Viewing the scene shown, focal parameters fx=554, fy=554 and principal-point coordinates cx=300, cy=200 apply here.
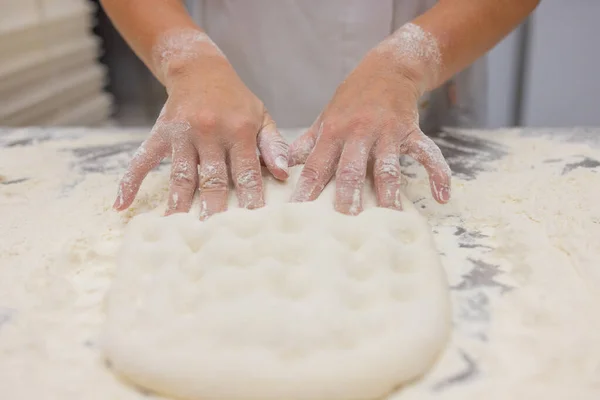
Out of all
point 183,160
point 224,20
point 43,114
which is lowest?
point 43,114

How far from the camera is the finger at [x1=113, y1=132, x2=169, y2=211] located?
97 cm

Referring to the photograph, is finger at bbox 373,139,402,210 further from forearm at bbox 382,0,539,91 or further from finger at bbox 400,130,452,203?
forearm at bbox 382,0,539,91

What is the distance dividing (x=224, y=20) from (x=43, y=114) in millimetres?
1042

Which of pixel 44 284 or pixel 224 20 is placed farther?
pixel 224 20

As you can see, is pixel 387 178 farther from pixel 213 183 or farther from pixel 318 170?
pixel 213 183

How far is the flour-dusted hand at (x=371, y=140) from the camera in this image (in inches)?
36.8

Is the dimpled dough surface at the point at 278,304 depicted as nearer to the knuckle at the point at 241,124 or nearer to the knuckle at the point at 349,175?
the knuckle at the point at 349,175

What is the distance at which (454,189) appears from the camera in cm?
112

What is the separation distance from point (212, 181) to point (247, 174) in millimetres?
61

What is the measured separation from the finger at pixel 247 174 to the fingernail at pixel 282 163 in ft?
0.12

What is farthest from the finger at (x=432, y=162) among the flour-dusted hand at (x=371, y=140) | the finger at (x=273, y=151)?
the finger at (x=273, y=151)

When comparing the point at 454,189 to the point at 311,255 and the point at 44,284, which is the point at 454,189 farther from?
the point at 44,284

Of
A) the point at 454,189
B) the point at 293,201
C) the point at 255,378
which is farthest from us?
the point at 454,189

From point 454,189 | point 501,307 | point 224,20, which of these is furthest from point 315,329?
point 224,20
